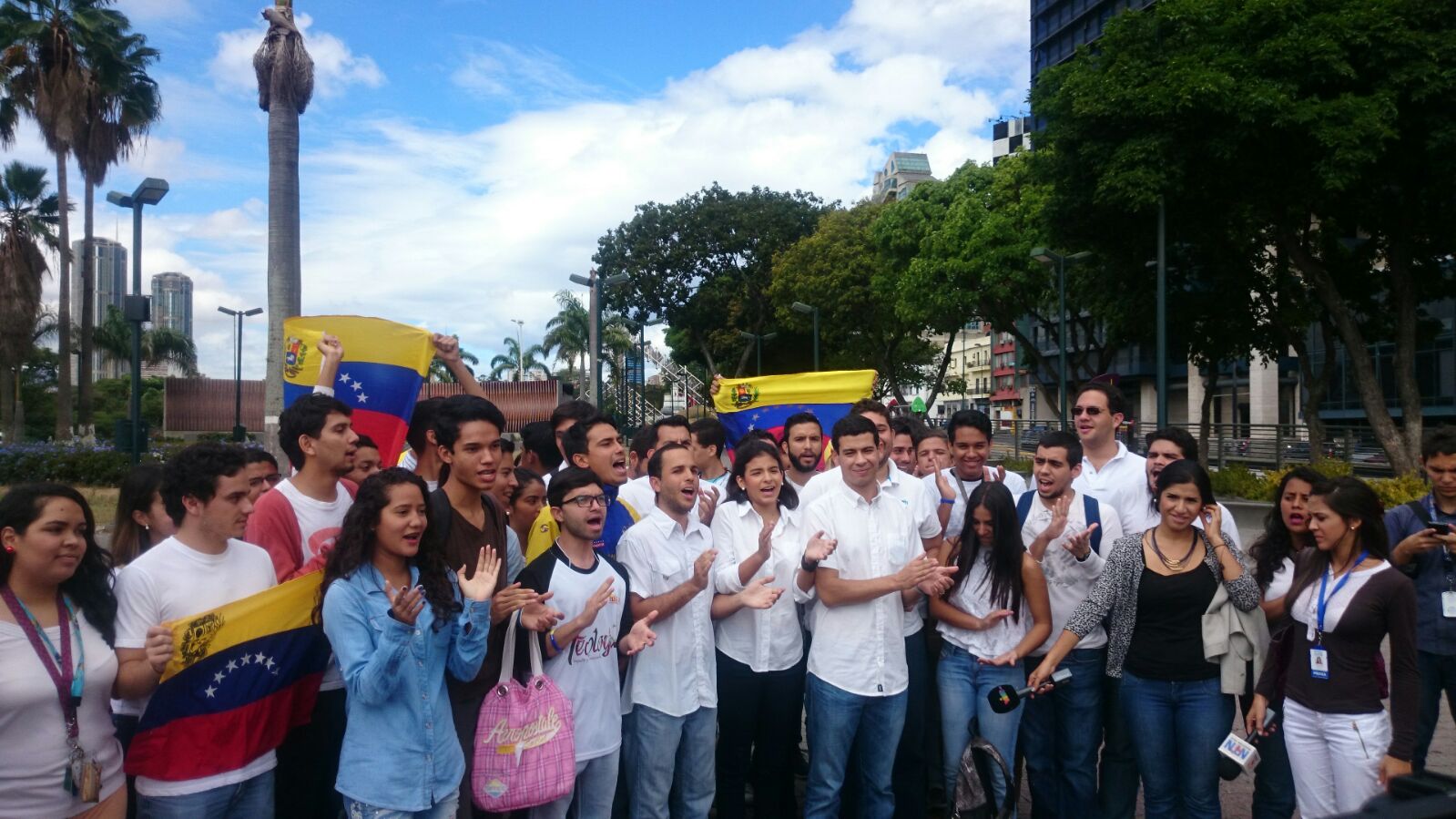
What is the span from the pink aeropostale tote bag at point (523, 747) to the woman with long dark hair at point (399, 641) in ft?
0.44

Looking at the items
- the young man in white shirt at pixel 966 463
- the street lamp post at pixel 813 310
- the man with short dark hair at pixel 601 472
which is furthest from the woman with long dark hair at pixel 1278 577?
the street lamp post at pixel 813 310

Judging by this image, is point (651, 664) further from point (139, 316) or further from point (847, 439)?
point (139, 316)

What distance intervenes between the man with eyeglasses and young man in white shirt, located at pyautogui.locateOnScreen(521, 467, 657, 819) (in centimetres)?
259

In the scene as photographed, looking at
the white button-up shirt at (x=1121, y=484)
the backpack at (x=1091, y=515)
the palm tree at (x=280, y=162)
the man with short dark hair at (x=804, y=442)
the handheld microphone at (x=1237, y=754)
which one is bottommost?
the handheld microphone at (x=1237, y=754)

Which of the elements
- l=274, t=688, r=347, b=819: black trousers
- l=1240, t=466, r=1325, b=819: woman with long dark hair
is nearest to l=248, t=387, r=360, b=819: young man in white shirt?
l=274, t=688, r=347, b=819: black trousers

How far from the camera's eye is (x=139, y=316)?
45.8 ft

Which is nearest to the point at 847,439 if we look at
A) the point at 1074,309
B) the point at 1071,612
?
the point at 1071,612

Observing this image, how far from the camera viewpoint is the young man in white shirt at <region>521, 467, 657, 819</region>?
12.4ft

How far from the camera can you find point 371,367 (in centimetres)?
577

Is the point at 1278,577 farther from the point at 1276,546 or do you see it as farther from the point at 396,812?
the point at 396,812

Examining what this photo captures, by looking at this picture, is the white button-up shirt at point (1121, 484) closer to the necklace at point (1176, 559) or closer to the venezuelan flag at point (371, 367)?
the necklace at point (1176, 559)

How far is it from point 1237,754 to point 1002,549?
122 cm

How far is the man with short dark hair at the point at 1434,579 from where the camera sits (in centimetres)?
459

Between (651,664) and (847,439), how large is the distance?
1350 mm
